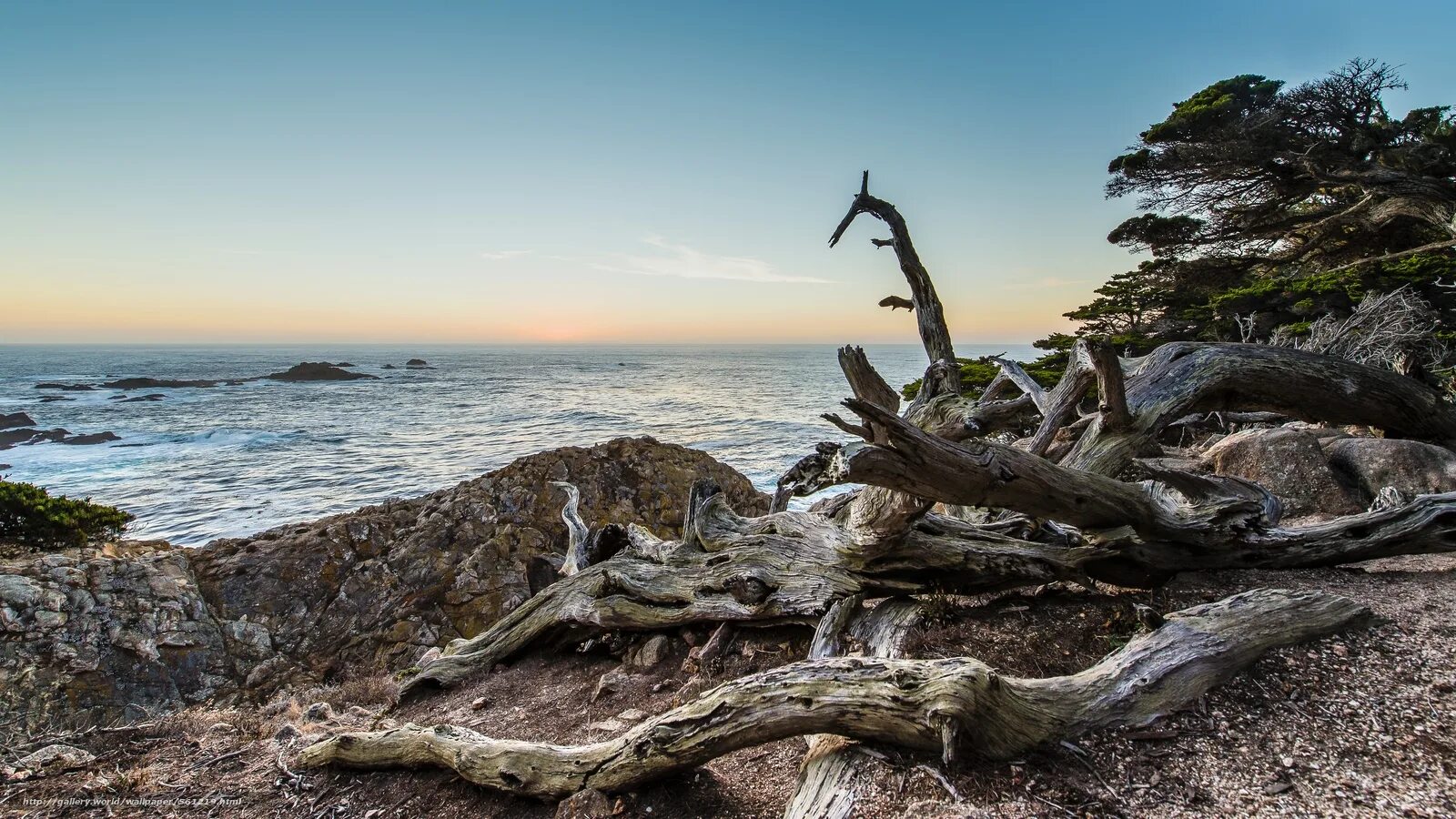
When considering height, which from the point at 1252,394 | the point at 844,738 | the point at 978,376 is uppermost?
the point at 978,376

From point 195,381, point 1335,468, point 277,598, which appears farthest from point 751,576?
point 195,381

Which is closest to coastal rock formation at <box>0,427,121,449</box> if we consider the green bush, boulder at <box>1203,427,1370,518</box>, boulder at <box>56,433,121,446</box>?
boulder at <box>56,433,121,446</box>

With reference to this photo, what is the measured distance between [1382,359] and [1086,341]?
338 inches

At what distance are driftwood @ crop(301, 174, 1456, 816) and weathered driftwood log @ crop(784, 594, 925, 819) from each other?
0.05ft

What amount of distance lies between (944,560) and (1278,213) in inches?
596

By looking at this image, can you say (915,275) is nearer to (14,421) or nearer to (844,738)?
(844,738)

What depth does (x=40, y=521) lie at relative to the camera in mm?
8570

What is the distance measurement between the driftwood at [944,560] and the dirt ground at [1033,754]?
13 centimetres

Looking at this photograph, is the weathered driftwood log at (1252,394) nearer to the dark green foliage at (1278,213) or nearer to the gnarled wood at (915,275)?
the gnarled wood at (915,275)

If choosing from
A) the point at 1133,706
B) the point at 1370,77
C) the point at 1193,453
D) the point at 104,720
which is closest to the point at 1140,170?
the point at 1370,77

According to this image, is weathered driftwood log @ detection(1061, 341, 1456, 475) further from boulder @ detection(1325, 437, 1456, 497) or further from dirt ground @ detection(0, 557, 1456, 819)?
boulder @ detection(1325, 437, 1456, 497)

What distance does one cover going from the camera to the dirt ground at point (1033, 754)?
2377mm

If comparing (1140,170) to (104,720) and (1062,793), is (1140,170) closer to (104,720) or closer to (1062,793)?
(1062,793)

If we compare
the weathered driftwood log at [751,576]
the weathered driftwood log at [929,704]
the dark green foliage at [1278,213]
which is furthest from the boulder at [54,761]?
the dark green foliage at [1278,213]
